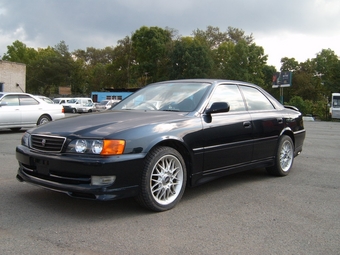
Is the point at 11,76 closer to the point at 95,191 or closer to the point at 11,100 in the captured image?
the point at 11,100

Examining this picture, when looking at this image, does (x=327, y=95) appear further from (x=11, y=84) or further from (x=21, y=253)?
(x=21, y=253)

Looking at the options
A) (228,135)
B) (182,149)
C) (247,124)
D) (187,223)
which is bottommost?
(187,223)

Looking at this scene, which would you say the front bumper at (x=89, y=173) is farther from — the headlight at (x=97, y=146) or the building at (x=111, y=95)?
the building at (x=111, y=95)

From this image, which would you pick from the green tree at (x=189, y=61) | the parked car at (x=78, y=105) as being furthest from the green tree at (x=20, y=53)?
the parked car at (x=78, y=105)

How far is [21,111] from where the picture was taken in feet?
42.7

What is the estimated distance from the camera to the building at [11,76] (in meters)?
32.8

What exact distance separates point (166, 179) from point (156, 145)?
0.42 metres

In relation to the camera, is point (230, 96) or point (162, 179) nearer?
point (162, 179)

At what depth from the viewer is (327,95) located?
52.7m

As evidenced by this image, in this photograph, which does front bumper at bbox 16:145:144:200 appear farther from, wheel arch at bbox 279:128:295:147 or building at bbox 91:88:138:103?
building at bbox 91:88:138:103

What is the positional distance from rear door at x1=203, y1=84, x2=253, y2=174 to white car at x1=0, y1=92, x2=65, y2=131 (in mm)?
9662

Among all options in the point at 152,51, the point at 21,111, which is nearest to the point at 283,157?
the point at 21,111

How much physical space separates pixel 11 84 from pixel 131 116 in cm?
3240

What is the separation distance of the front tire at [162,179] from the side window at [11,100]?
10363 millimetres
